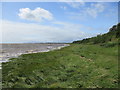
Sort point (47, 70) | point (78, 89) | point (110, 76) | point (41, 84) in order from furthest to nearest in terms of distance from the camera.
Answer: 1. point (47, 70)
2. point (110, 76)
3. point (41, 84)
4. point (78, 89)

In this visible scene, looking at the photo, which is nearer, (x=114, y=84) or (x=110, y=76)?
(x=114, y=84)

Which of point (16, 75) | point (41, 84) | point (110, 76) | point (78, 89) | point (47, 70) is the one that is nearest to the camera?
point (78, 89)

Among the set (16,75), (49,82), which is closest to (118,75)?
(49,82)

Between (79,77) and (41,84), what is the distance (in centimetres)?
505

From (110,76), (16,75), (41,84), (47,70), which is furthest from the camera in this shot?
(47,70)

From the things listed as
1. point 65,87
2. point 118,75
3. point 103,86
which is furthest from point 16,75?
point 118,75

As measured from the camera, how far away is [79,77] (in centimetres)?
2008

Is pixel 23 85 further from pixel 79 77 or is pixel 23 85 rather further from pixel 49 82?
pixel 79 77

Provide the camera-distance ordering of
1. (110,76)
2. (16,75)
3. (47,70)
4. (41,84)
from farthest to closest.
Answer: (47,70) < (16,75) < (110,76) < (41,84)

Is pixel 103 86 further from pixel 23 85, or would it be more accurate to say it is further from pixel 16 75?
pixel 16 75

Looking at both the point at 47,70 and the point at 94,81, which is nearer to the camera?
the point at 94,81

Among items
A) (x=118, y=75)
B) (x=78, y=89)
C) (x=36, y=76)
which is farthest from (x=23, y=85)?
(x=118, y=75)

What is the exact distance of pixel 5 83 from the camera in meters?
18.4

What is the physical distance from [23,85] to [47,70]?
673 centimetres
